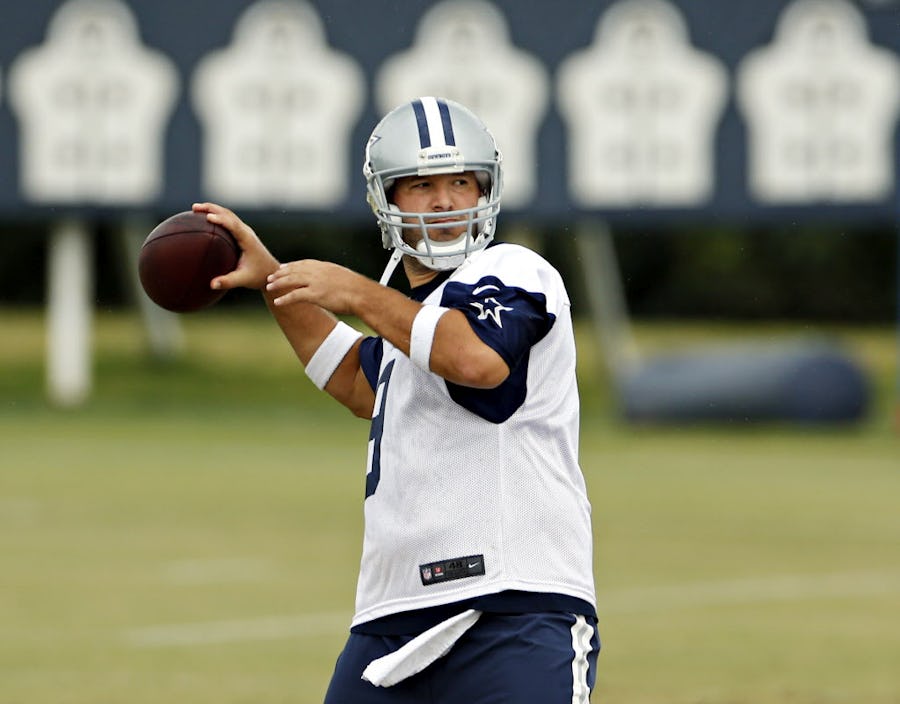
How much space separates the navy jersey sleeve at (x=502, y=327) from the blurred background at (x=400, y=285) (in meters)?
5.35

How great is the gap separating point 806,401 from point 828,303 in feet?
104

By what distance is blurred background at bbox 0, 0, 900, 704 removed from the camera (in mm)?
11375

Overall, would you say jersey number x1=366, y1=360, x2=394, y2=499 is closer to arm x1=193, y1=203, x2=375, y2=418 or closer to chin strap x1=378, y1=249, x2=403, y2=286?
chin strap x1=378, y1=249, x2=403, y2=286

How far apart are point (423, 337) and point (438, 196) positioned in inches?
18.1

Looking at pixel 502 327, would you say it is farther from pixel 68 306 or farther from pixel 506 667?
pixel 68 306

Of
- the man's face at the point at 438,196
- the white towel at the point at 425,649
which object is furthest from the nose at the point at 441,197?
the white towel at the point at 425,649

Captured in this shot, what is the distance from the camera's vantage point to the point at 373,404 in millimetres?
5090

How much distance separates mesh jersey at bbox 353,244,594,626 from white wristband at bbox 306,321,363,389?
62 centimetres

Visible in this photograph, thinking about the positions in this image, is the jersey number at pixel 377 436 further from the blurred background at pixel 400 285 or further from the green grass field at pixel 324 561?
the blurred background at pixel 400 285

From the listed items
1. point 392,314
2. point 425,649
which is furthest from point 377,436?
point 425,649

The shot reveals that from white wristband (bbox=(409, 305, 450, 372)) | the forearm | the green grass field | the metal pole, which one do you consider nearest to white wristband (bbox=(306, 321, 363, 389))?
the forearm

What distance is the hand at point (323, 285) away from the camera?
13.8 ft

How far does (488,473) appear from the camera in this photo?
171 inches

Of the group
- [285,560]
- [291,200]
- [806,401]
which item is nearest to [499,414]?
[285,560]
